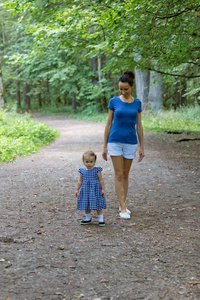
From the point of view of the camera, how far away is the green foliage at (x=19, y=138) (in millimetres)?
10234

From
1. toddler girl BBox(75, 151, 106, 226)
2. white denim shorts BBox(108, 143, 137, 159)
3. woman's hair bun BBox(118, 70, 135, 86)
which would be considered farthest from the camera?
white denim shorts BBox(108, 143, 137, 159)

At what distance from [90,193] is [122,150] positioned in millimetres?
911

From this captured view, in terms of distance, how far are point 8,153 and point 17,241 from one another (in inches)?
258

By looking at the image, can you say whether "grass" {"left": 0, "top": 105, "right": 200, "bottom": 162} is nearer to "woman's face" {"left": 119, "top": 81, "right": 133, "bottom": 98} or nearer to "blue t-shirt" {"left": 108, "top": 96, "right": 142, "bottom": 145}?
"blue t-shirt" {"left": 108, "top": 96, "right": 142, "bottom": 145}

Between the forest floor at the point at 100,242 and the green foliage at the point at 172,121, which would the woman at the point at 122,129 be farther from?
the green foliage at the point at 172,121

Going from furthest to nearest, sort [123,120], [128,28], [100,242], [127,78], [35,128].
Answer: [35,128]
[128,28]
[123,120]
[127,78]
[100,242]

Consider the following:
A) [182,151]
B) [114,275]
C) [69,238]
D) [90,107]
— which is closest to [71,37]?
[182,151]

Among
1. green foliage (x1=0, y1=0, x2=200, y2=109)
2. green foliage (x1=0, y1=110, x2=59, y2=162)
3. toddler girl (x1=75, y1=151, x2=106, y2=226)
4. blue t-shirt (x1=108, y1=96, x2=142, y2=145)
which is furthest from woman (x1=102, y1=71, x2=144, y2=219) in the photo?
green foliage (x1=0, y1=110, x2=59, y2=162)

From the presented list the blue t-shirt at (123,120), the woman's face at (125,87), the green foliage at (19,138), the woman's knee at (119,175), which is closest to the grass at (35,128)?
the green foliage at (19,138)

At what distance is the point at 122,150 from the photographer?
4.97m

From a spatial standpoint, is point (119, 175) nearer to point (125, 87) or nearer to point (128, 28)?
point (125, 87)

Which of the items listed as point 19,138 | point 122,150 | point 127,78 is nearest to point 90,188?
point 122,150

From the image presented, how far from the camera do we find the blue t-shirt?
4.81 meters

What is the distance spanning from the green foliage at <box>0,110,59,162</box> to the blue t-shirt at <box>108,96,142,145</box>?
561cm
